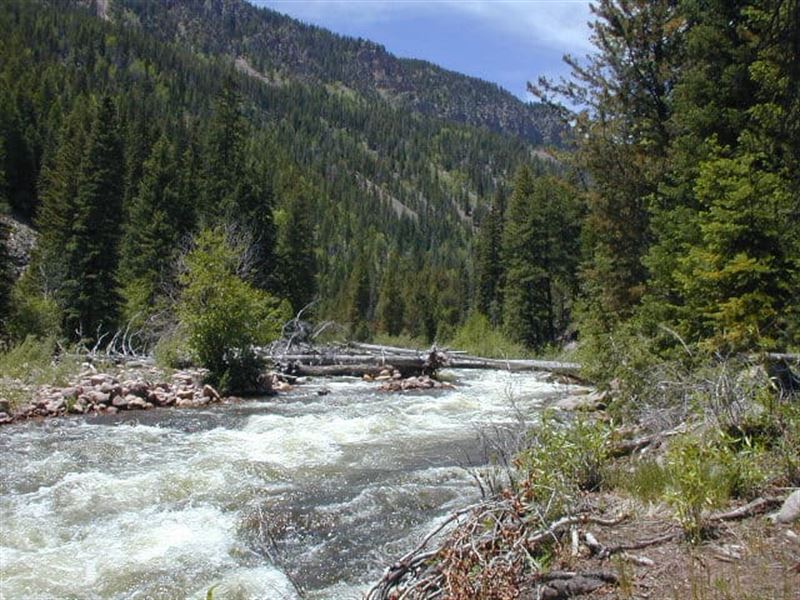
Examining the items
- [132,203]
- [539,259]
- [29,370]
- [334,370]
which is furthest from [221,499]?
[132,203]

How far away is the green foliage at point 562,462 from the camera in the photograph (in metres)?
5.73

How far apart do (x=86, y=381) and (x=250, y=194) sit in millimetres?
24760

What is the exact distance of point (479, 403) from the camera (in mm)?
17984

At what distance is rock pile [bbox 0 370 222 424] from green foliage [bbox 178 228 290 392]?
844 millimetres

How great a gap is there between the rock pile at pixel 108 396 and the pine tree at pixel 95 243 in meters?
13.4

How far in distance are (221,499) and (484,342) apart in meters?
35.5

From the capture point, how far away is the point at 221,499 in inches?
340

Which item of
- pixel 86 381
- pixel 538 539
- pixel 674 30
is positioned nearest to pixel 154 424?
pixel 86 381

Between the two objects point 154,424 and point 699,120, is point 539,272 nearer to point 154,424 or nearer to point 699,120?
point 699,120

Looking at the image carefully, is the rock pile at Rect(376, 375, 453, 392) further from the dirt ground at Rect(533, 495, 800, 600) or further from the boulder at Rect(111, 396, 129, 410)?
the dirt ground at Rect(533, 495, 800, 600)

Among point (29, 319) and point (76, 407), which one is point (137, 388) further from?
point (29, 319)

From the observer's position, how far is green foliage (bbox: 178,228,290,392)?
18391 millimetres

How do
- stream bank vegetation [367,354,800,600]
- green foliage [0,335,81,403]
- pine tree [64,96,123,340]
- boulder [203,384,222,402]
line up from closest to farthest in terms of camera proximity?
stream bank vegetation [367,354,800,600]
green foliage [0,335,81,403]
boulder [203,384,222,402]
pine tree [64,96,123,340]

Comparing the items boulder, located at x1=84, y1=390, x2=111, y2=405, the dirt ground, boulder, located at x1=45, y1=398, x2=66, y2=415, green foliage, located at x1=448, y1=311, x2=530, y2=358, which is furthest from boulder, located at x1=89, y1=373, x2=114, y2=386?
green foliage, located at x1=448, y1=311, x2=530, y2=358
